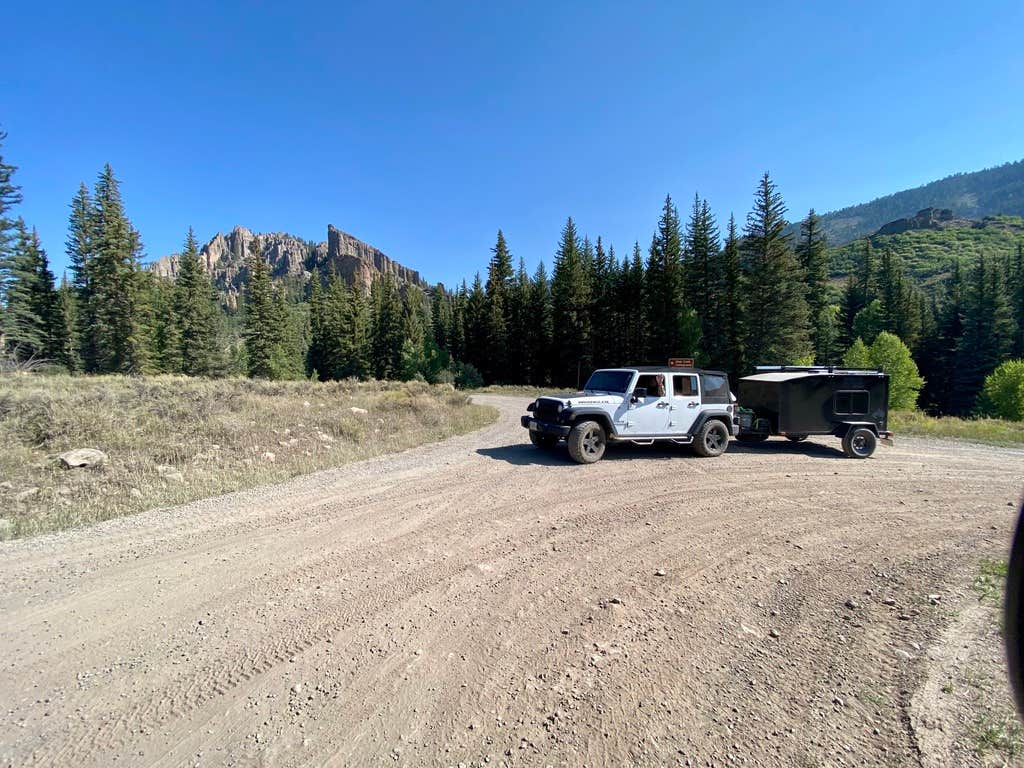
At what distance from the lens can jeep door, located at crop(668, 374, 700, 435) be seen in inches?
396

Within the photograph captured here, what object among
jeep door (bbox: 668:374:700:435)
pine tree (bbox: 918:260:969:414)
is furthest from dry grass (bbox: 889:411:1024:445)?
pine tree (bbox: 918:260:969:414)

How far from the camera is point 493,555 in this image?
15.8 ft

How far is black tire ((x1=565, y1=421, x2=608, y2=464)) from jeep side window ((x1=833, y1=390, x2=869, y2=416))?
5.98 metres

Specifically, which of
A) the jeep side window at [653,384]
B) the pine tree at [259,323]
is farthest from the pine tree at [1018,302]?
the pine tree at [259,323]

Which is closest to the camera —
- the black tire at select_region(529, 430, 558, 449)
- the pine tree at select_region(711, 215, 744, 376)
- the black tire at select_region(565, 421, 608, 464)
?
the black tire at select_region(565, 421, 608, 464)

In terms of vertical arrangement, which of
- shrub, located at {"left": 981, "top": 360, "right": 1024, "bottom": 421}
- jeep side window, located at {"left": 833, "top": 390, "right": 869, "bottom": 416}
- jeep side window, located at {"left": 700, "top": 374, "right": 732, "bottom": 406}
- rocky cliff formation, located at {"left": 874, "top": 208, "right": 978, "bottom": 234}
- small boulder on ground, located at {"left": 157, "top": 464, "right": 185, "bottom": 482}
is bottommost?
shrub, located at {"left": 981, "top": 360, "right": 1024, "bottom": 421}

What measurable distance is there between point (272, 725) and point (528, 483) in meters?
5.41

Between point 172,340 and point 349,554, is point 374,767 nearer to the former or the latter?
point 349,554

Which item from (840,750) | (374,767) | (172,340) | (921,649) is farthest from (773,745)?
(172,340)

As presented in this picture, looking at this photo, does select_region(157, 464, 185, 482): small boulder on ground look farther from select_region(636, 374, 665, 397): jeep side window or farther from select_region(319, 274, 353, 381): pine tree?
select_region(319, 274, 353, 381): pine tree

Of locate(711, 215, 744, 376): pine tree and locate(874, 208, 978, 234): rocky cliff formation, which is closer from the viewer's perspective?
locate(711, 215, 744, 376): pine tree

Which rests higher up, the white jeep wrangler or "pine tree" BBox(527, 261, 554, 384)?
"pine tree" BBox(527, 261, 554, 384)

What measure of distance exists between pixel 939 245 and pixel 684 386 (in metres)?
204

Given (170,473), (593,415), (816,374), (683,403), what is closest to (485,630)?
(593,415)
